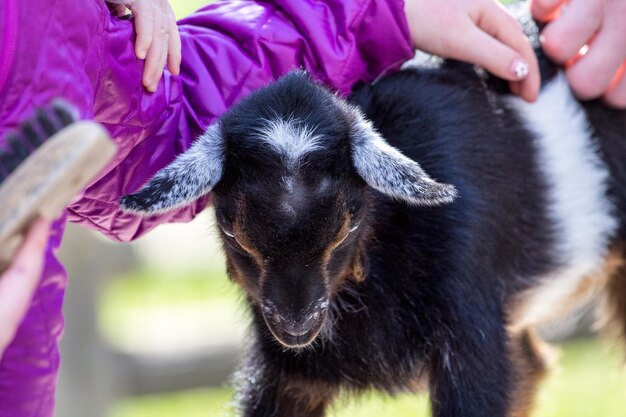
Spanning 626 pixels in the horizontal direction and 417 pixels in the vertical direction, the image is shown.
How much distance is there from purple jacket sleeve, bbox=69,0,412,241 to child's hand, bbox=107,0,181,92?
0.31 feet

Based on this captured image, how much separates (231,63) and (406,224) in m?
0.63

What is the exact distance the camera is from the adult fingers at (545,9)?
3348mm

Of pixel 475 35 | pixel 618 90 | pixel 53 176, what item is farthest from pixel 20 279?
pixel 618 90

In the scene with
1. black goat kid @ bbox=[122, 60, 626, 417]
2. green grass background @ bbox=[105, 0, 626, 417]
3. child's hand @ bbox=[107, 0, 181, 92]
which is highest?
child's hand @ bbox=[107, 0, 181, 92]

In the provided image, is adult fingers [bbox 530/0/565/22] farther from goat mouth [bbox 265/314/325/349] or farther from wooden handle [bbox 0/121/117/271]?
wooden handle [bbox 0/121/117/271]

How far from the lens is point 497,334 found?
2881 millimetres

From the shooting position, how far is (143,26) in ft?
8.14

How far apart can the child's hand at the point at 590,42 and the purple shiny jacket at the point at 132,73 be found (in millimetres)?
560

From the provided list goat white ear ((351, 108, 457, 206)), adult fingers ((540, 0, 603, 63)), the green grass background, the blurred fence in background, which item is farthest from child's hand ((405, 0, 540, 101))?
the blurred fence in background

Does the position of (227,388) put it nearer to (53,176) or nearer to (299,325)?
(299,325)

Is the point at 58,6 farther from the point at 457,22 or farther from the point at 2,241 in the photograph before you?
the point at 457,22

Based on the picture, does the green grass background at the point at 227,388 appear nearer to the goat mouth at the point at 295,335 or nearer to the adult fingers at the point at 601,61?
the adult fingers at the point at 601,61

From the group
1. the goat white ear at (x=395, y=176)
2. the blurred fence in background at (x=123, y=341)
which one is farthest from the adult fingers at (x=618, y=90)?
the blurred fence in background at (x=123, y=341)

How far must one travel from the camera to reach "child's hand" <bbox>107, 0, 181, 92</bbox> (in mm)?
2479
